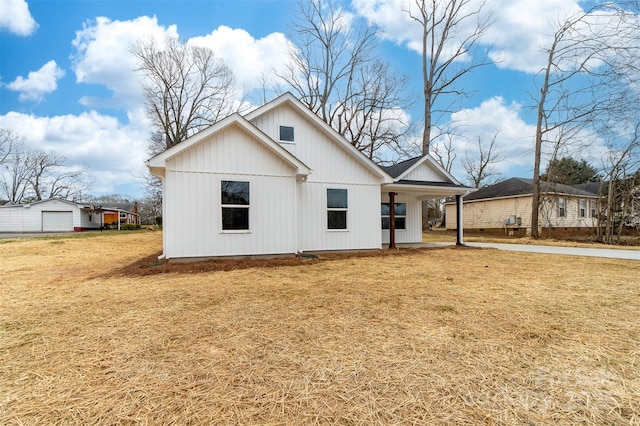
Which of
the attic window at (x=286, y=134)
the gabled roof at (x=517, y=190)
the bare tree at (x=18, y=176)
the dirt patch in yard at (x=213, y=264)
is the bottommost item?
the dirt patch in yard at (x=213, y=264)

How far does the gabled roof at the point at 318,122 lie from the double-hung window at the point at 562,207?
19.7 meters

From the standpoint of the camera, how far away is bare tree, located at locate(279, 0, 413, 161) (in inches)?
904

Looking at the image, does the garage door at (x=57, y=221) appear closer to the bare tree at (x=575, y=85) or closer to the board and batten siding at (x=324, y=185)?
the board and batten siding at (x=324, y=185)

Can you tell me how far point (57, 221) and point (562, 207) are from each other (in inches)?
1915

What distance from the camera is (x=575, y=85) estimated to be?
17.5 m

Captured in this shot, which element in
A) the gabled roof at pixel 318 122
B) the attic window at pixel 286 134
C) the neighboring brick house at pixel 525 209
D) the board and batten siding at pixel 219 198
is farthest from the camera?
the neighboring brick house at pixel 525 209

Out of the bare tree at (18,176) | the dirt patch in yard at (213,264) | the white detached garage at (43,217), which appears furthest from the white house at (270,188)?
the bare tree at (18,176)

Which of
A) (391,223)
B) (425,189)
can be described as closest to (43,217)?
(391,223)

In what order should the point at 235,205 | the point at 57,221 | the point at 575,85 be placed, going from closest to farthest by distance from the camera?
the point at 235,205
the point at 575,85
the point at 57,221

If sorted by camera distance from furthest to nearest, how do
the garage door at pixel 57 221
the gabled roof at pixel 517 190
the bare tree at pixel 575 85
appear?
the garage door at pixel 57 221 < the gabled roof at pixel 517 190 < the bare tree at pixel 575 85

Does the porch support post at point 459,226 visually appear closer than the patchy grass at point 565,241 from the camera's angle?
Yes

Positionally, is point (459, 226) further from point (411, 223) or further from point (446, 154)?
point (446, 154)

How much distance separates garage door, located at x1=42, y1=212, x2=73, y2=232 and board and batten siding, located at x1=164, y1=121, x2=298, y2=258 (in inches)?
1337

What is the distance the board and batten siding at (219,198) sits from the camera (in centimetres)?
794
